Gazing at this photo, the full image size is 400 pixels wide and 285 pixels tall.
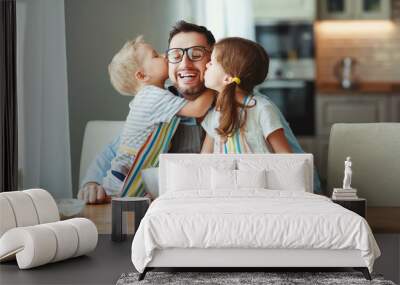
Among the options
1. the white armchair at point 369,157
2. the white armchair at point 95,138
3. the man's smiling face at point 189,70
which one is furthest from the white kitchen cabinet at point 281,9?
the white armchair at point 95,138

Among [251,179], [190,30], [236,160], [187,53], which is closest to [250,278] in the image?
[251,179]

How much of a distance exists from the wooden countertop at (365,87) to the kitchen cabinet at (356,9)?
61cm

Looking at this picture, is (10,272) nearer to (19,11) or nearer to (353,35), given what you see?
(19,11)

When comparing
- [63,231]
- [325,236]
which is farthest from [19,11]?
[325,236]

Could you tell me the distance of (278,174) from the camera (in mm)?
6762

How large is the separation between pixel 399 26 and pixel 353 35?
431 millimetres

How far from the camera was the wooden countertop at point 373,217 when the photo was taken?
7.16 meters

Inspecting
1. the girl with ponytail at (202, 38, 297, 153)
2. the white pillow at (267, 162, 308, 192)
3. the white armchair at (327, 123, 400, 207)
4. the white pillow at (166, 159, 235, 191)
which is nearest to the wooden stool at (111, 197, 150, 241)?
the white pillow at (166, 159, 235, 191)

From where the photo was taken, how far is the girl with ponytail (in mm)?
7250

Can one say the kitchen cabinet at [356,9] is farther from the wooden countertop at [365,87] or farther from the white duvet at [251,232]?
the white duvet at [251,232]

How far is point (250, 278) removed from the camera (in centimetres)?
517

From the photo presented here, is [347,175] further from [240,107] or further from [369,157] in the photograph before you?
[240,107]

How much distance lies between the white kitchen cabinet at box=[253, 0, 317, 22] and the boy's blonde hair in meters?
1.13

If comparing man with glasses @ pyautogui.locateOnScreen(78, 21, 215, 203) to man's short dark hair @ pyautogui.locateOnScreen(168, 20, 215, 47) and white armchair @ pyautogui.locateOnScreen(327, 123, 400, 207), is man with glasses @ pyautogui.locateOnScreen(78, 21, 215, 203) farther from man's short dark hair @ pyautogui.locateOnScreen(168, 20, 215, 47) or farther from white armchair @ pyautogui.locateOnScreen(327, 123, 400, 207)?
white armchair @ pyautogui.locateOnScreen(327, 123, 400, 207)
